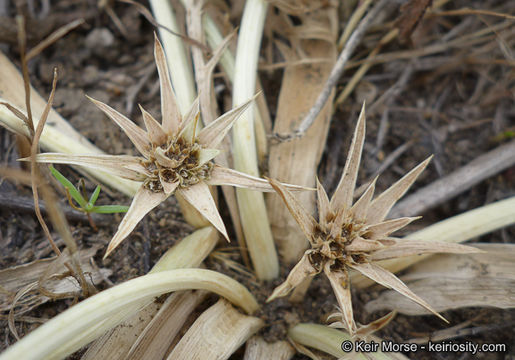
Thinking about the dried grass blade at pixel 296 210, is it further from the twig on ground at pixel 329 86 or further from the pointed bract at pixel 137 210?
the twig on ground at pixel 329 86

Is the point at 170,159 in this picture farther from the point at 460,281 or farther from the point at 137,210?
the point at 460,281

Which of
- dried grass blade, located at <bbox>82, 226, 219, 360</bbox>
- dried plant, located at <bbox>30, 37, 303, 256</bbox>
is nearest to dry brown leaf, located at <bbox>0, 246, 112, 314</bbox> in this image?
dried grass blade, located at <bbox>82, 226, 219, 360</bbox>

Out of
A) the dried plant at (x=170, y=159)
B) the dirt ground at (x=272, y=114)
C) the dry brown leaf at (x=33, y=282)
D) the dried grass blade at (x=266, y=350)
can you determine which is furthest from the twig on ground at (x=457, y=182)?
the dry brown leaf at (x=33, y=282)

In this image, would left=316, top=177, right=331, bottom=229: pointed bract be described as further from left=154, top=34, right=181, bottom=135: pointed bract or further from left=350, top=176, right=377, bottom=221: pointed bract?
left=154, top=34, right=181, bottom=135: pointed bract

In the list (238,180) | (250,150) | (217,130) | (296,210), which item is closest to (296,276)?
(296,210)

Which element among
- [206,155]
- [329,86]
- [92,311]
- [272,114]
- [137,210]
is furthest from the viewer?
[272,114]

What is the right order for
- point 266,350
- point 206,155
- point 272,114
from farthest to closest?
1. point 272,114
2. point 266,350
3. point 206,155
